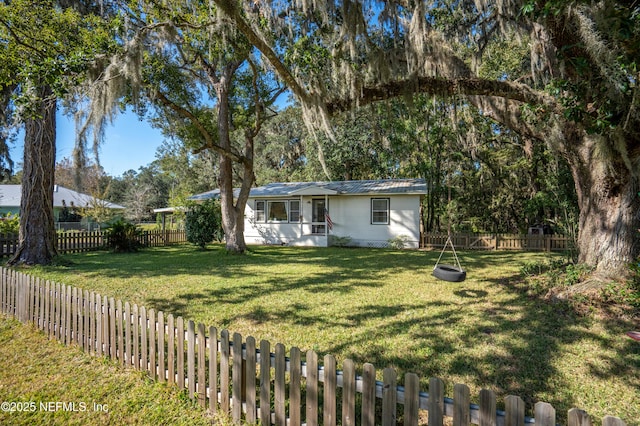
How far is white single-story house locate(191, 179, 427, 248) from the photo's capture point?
559 inches

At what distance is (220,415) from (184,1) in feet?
28.0

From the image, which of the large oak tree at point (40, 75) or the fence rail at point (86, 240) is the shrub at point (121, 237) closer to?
the fence rail at point (86, 240)

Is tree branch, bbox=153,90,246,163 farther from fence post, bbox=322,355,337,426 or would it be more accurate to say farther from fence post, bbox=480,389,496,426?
fence post, bbox=480,389,496,426

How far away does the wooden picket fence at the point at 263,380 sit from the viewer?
5.63ft

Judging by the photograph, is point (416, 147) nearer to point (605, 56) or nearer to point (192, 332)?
point (605, 56)

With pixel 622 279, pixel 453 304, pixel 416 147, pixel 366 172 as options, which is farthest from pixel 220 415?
pixel 366 172

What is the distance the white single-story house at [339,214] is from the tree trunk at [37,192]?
347 inches

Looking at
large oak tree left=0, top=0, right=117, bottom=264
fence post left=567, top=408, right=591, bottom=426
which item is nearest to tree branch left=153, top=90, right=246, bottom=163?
large oak tree left=0, top=0, right=117, bottom=264

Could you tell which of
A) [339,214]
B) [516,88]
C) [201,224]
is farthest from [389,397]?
[339,214]

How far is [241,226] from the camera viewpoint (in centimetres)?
1238

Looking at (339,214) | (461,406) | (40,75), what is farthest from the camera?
(339,214)

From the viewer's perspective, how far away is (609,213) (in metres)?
5.64

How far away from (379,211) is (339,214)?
76.8 inches

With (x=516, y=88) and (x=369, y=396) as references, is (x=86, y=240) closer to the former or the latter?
(x=369, y=396)
